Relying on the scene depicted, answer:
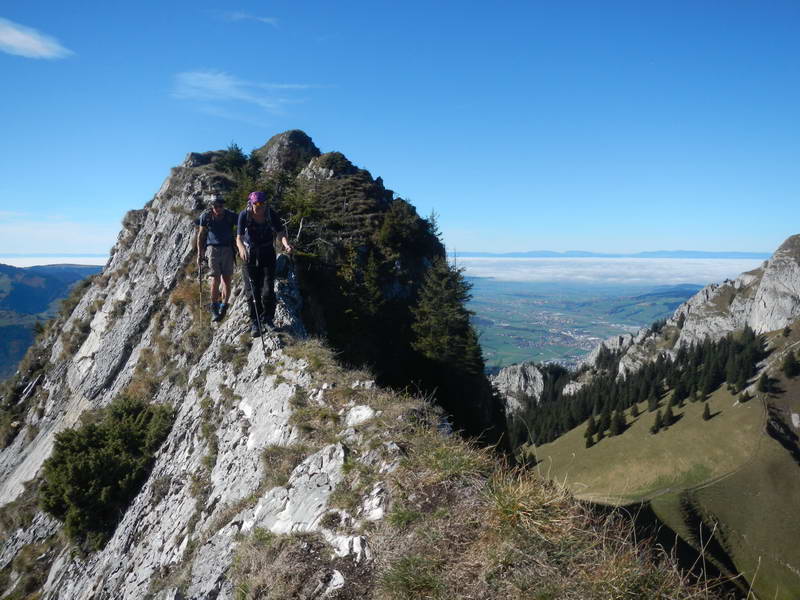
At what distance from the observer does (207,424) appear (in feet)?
40.6

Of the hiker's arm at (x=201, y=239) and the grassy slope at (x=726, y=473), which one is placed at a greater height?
Result: the hiker's arm at (x=201, y=239)

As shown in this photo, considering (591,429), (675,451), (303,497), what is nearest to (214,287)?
(303,497)

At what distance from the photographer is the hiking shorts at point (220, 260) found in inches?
557

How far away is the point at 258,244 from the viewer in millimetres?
12133

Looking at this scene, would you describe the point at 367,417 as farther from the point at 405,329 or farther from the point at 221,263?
the point at 405,329

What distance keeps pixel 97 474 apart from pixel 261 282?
7613 mm

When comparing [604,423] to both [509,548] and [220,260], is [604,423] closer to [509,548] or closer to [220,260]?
[220,260]

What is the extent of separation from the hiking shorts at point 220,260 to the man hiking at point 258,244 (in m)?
2.03

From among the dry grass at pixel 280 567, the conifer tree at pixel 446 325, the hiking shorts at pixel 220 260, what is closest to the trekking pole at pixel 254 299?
the hiking shorts at pixel 220 260

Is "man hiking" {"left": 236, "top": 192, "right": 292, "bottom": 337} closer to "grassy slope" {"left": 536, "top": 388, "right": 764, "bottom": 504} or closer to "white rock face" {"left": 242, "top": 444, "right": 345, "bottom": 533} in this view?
"white rock face" {"left": 242, "top": 444, "right": 345, "bottom": 533}

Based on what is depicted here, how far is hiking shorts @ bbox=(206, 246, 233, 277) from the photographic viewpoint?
46.4 feet

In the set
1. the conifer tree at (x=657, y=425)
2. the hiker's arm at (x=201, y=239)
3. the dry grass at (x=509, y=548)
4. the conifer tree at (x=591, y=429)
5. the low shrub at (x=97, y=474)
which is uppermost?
the hiker's arm at (x=201, y=239)

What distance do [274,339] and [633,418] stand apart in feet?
429

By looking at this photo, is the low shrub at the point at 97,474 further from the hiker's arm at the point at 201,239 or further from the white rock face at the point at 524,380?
the white rock face at the point at 524,380
